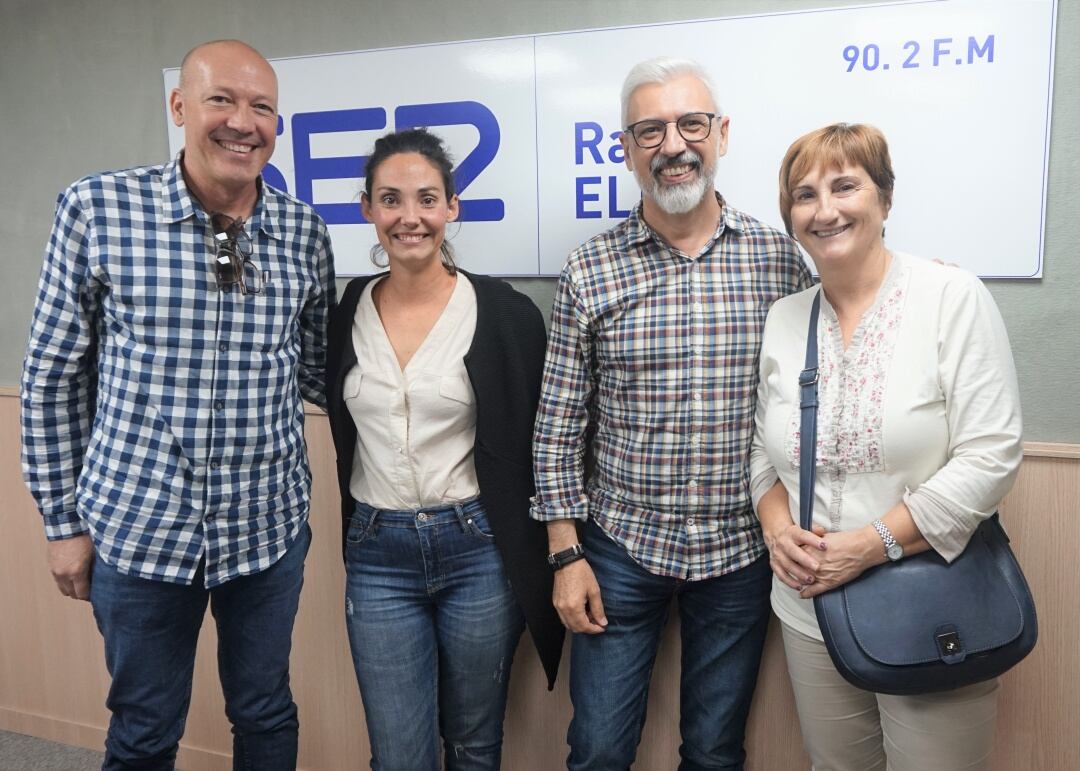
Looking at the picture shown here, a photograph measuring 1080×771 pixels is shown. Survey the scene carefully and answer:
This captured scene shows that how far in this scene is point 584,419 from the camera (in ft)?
5.32

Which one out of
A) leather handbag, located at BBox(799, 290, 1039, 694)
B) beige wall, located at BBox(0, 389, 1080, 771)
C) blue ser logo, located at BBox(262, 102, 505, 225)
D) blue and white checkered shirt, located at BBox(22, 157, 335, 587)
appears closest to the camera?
leather handbag, located at BBox(799, 290, 1039, 694)

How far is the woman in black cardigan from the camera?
1.55 m

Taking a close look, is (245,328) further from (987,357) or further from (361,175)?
(987,357)

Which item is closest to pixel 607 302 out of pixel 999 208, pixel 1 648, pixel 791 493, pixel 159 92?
pixel 791 493

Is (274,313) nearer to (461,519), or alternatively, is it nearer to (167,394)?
(167,394)

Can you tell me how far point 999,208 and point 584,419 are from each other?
945 mm

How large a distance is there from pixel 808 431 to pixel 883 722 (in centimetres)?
52

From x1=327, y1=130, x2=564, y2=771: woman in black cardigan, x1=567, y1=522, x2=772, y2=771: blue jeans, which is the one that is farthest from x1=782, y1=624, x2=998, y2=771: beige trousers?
x1=327, y1=130, x2=564, y2=771: woman in black cardigan

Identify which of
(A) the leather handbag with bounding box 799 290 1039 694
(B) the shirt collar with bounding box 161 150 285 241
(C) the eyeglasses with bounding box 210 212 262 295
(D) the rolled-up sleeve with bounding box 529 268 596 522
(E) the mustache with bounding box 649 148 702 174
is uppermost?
(E) the mustache with bounding box 649 148 702 174

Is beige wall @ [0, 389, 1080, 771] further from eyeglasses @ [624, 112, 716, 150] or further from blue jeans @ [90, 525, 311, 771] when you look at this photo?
eyeglasses @ [624, 112, 716, 150]

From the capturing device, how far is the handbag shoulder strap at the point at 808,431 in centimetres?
133

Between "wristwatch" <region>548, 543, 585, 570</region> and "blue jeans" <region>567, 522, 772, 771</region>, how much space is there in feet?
0.19

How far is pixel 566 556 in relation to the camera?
1593 mm

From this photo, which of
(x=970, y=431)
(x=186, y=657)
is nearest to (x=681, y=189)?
(x=970, y=431)
